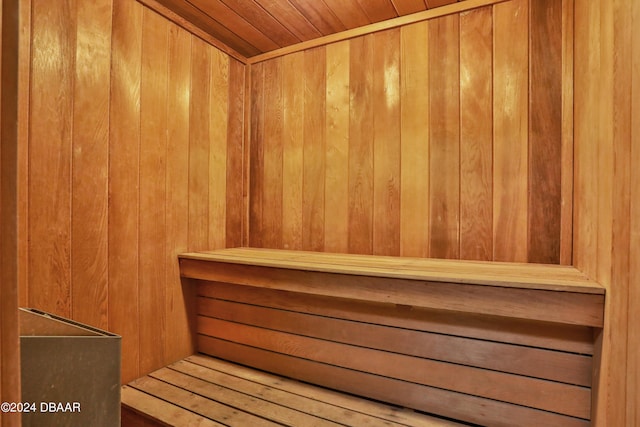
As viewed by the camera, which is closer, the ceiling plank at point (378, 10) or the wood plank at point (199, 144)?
the ceiling plank at point (378, 10)

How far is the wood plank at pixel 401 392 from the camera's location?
1202mm

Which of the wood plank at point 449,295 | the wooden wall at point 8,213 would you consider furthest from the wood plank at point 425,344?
the wooden wall at point 8,213

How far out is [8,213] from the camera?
389mm

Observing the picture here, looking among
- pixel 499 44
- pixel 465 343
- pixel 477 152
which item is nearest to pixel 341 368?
pixel 465 343

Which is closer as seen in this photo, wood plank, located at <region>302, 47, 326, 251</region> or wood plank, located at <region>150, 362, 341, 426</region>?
wood plank, located at <region>150, 362, 341, 426</region>

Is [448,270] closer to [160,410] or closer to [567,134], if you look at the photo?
[567,134]

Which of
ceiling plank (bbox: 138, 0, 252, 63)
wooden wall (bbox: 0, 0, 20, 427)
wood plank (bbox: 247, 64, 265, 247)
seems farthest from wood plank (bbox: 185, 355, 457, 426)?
ceiling plank (bbox: 138, 0, 252, 63)

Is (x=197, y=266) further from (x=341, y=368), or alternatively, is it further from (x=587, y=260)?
(x=587, y=260)

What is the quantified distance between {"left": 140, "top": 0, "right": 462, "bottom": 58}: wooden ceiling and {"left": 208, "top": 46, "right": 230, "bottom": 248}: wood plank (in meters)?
0.17

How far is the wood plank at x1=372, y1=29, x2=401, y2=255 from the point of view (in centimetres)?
182

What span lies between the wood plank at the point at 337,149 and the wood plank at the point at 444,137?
50cm

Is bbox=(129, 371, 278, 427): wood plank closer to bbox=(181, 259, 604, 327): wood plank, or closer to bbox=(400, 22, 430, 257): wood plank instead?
bbox=(181, 259, 604, 327): wood plank

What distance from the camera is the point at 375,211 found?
1.87m

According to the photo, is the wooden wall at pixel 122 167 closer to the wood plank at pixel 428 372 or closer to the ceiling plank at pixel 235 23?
the ceiling plank at pixel 235 23
